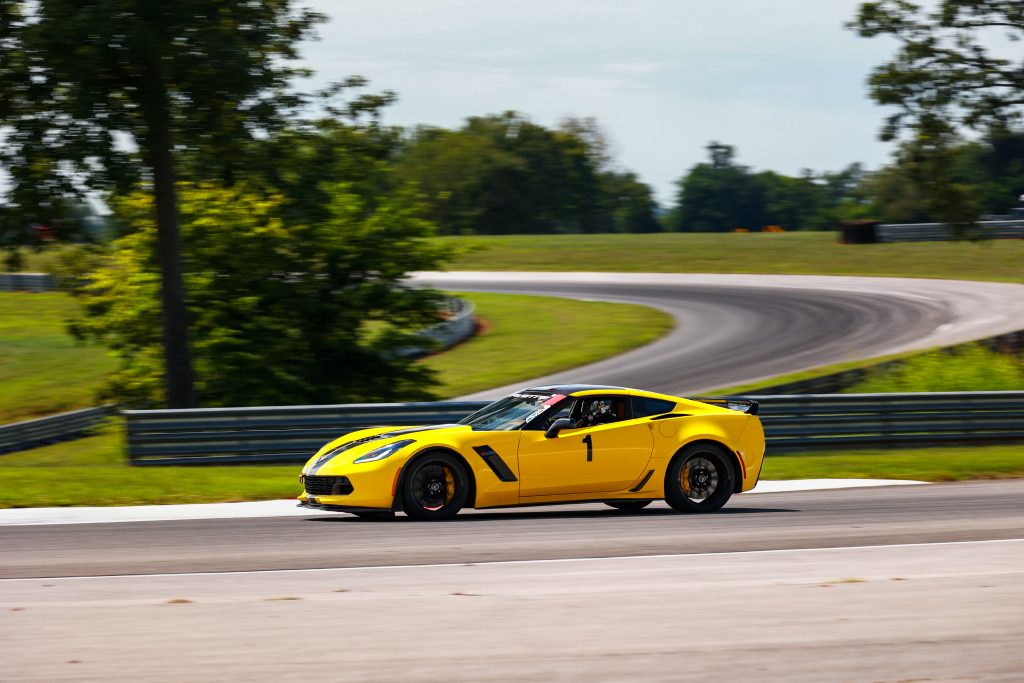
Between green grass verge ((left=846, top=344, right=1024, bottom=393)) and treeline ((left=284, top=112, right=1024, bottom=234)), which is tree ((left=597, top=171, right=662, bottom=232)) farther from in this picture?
green grass verge ((left=846, top=344, right=1024, bottom=393))

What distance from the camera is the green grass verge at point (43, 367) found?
89.1ft

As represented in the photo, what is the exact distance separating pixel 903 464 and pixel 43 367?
73.6ft

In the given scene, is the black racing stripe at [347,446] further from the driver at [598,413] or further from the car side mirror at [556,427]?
the driver at [598,413]

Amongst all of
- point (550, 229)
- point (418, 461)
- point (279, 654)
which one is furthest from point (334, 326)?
point (550, 229)

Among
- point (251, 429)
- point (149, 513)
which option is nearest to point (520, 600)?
point (149, 513)

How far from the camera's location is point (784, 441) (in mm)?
17016

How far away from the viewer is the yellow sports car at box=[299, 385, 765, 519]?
412 inches

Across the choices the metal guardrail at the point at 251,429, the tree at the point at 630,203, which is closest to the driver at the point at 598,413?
the metal guardrail at the point at 251,429

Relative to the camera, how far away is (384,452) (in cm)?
1041

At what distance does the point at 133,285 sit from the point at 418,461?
11.8 metres

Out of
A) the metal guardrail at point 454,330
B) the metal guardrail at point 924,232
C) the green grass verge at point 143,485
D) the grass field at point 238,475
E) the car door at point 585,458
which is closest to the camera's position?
the car door at point 585,458

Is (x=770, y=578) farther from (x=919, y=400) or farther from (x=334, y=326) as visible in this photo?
(x=334, y=326)

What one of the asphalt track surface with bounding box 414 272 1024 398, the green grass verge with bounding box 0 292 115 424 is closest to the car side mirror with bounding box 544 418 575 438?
the asphalt track surface with bounding box 414 272 1024 398

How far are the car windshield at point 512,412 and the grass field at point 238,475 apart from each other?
9.43ft
